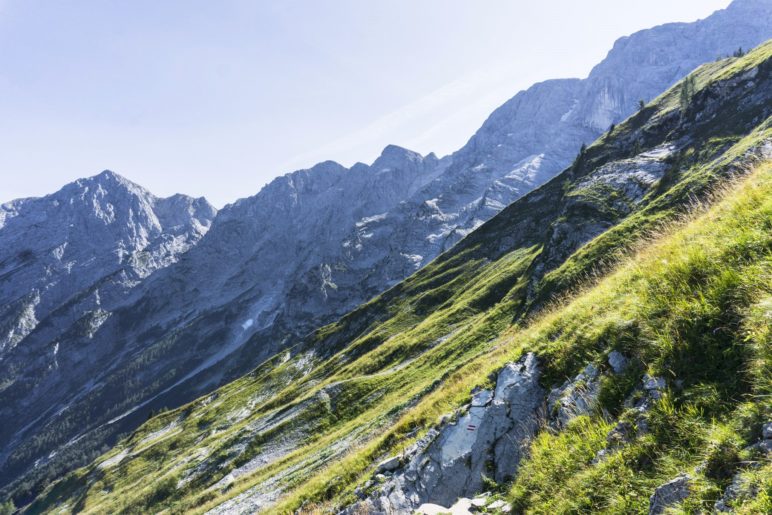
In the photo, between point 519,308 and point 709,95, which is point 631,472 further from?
point 709,95

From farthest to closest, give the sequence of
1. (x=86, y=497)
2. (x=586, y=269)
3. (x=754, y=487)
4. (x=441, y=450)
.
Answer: (x=86, y=497) → (x=586, y=269) → (x=441, y=450) → (x=754, y=487)

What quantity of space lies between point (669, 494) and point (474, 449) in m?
6.96

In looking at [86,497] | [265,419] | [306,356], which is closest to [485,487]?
[265,419]

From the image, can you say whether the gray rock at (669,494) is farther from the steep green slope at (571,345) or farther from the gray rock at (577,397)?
the gray rock at (577,397)

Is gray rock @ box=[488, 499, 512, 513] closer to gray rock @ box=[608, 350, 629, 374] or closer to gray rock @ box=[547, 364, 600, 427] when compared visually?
gray rock @ box=[547, 364, 600, 427]

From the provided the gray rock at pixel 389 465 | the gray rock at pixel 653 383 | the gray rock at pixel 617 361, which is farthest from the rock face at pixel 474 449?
the gray rock at pixel 653 383

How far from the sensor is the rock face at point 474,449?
11.3 metres

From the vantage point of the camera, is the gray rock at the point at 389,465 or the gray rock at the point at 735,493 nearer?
the gray rock at the point at 735,493

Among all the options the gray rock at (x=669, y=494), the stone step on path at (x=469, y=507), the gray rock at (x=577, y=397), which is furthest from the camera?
the stone step on path at (x=469, y=507)

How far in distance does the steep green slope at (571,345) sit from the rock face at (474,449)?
35.9 inches

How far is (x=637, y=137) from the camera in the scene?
100875 millimetres

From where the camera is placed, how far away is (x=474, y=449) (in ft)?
39.6

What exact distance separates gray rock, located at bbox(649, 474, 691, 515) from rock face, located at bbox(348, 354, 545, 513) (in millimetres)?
4610

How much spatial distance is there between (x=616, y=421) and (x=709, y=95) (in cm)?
10902
